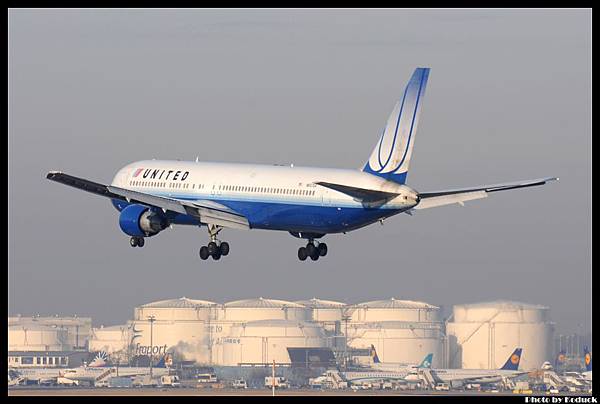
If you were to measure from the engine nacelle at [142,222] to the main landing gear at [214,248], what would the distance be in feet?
9.86

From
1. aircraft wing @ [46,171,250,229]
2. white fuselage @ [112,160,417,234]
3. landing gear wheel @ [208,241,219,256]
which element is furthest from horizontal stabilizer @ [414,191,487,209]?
landing gear wheel @ [208,241,219,256]

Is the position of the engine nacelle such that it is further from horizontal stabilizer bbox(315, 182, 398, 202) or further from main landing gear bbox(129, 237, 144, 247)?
horizontal stabilizer bbox(315, 182, 398, 202)

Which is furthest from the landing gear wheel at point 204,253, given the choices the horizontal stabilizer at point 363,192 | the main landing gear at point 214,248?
the horizontal stabilizer at point 363,192

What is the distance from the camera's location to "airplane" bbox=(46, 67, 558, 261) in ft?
317

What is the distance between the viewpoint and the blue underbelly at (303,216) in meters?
97.1

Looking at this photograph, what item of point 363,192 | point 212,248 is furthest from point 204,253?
point 363,192

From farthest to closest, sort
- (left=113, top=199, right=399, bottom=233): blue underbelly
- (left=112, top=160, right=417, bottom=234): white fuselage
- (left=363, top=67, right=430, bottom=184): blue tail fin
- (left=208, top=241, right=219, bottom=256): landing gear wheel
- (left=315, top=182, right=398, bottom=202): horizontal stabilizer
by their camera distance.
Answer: (left=208, top=241, right=219, bottom=256): landing gear wheel
(left=363, top=67, right=430, bottom=184): blue tail fin
(left=113, top=199, right=399, bottom=233): blue underbelly
(left=112, top=160, right=417, bottom=234): white fuselage
(left=315, top=182, right=398, bottom=202): horizontal stabilizer

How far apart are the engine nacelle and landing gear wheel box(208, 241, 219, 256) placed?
3223 millimetres

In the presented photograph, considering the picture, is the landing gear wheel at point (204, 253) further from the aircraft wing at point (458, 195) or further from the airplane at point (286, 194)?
the aircraft wing at point (458, 195)

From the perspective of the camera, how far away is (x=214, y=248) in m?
104
